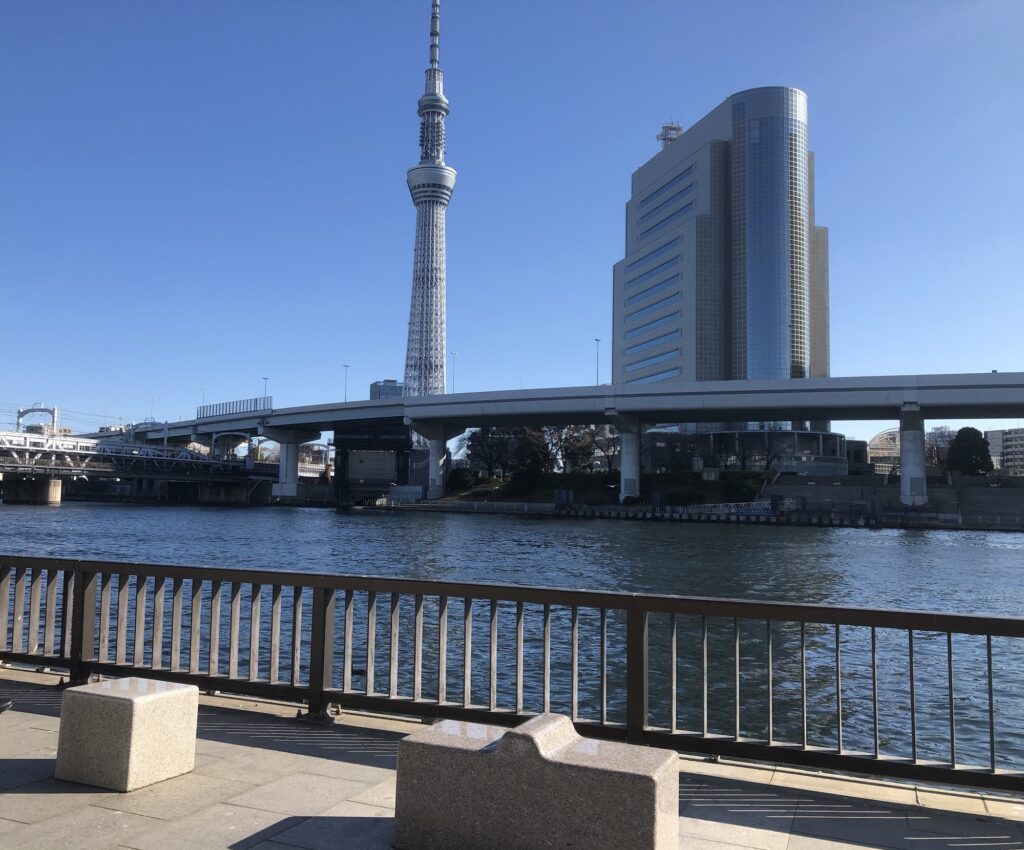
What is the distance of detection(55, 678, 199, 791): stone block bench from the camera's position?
5137 mm

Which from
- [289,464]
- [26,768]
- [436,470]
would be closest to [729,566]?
[26,768]

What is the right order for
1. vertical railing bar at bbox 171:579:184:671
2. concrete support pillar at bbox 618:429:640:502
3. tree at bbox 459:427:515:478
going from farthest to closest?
tree at bbox 459:427:515:478
concrete support pillar at bbox 618:429:640:502
vertical railing bar at bbox 171:579:184:671

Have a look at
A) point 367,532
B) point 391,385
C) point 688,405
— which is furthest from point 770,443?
point 391,385

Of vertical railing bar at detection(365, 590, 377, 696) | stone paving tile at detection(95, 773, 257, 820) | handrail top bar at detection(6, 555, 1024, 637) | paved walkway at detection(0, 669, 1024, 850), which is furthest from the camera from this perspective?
vertical railing bar at detection(365, 590, 377, 696)

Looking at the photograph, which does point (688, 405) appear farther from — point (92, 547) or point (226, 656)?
point (226, 656)

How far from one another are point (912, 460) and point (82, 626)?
91.8 metres

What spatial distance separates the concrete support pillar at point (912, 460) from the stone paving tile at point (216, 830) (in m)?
91.0

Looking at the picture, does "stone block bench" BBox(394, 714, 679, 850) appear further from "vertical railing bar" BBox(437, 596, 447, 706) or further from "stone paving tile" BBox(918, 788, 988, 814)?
"stone paving tile" BBox(918, 788, 988, 814)

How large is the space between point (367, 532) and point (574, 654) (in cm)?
6096

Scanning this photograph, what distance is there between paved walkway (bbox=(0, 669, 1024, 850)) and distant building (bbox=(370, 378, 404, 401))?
595ft

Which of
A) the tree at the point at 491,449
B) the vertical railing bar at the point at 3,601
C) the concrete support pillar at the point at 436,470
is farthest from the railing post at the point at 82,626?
the tree at the point at 491,449

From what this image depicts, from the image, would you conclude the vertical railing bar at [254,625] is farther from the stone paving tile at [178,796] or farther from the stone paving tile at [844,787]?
the stone paving tile at [844,787]

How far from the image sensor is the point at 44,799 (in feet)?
16.3

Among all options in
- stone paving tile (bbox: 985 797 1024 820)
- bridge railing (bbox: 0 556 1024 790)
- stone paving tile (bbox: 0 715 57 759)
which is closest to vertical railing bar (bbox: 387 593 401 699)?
bridge railing (bbox: 0 556 1024 790)
